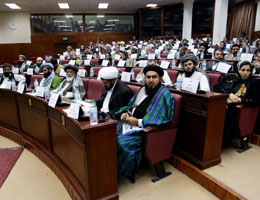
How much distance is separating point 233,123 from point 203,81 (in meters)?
0.70

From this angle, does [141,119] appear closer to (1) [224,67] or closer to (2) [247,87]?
(2) [247,87]

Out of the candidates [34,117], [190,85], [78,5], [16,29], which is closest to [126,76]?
[190,85]

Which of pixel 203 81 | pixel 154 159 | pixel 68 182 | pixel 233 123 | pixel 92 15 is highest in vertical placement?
pixel 92 15

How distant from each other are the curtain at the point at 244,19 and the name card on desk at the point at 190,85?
9603 mm

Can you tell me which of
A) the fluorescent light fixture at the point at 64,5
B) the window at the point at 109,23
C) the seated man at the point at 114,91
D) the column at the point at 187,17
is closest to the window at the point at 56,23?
the window at the point at 109,23

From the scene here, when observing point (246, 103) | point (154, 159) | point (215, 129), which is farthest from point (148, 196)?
point (246, 103)

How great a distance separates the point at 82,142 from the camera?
156cm

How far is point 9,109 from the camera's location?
126 inches

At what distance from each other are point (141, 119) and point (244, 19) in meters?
10.3

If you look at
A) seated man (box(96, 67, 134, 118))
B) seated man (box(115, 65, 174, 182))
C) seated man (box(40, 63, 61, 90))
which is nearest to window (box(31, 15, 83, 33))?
seated man (box(40, 63, 61, 90))

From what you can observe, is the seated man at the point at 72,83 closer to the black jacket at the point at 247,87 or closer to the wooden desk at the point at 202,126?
the wooden desk at the point at 202,126

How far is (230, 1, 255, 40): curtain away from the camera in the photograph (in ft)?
31.4

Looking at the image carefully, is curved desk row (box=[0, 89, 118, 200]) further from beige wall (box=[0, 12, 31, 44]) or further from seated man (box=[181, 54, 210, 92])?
beige wall (box=[0, 12, 31, 44])

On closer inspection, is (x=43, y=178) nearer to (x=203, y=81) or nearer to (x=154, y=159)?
(x=154, y=159)
